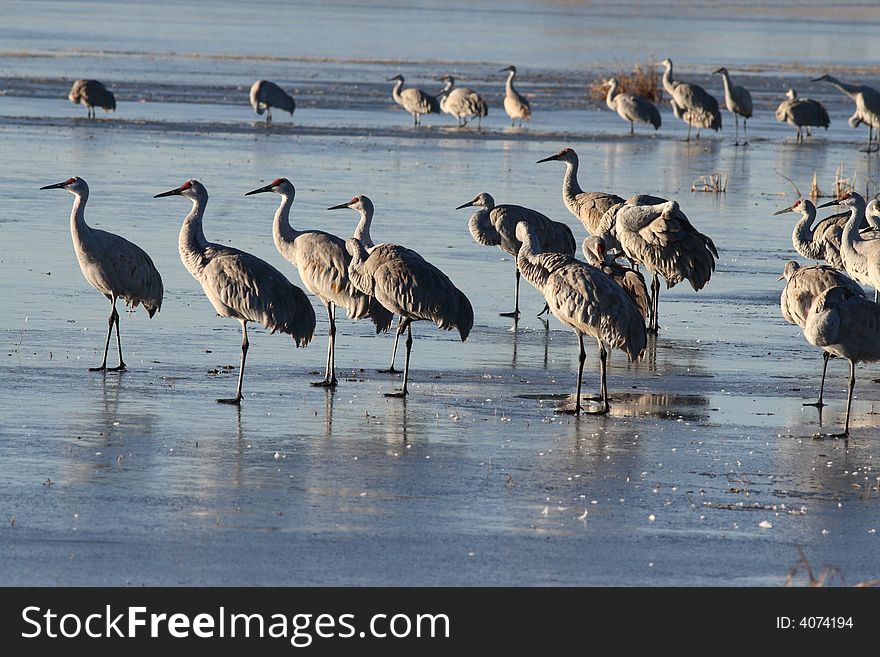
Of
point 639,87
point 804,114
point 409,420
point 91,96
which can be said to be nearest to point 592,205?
point 409,420

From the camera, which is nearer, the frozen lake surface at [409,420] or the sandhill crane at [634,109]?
the frozen lake surface at [409,420]

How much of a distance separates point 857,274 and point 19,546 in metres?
8.00

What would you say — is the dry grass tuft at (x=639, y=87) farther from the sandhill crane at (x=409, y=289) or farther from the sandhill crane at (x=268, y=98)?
the sandhill crane at (x=409, y=289)

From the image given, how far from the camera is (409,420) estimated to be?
1048 centimetres

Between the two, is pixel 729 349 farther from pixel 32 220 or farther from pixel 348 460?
pixel 32 220

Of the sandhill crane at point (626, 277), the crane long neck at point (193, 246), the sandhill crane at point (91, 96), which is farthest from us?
the sandhill crane at point (91, 96)

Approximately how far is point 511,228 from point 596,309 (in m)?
4.43

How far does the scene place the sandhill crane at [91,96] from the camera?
31.7 metres

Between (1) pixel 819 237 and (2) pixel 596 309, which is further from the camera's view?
(1) pixel 819 237

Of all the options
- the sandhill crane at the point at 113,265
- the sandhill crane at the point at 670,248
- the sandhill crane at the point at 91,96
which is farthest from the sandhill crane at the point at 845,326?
the sandhill crane at the point at 91,96

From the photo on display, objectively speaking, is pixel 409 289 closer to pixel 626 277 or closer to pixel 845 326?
pixel 626 277

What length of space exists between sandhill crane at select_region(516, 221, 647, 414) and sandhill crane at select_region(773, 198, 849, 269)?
14.2ft

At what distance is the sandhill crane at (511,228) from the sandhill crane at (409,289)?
11.9 ft

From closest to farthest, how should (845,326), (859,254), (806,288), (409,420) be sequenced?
(409,420) → (845,326) → (806,288) → (859,254)
